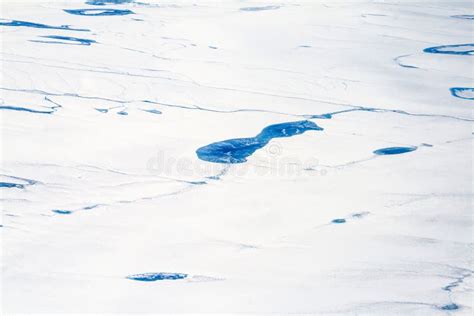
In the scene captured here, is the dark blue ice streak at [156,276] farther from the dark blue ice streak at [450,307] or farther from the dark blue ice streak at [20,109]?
the dark blue ice streak at [20,109]

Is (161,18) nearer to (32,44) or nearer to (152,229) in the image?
(32,44)

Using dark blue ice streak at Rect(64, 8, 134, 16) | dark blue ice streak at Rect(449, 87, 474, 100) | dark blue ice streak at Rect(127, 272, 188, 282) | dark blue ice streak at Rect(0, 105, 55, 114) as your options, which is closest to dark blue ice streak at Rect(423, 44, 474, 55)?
dark blue ice streak at Rect(449, 87, 474, 100)

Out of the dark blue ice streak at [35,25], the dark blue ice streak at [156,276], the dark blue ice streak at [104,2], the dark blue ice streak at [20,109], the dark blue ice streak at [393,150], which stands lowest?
the dark blue ice streak at [156,276]

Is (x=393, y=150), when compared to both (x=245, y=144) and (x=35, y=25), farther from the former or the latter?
(x=35, y=25)

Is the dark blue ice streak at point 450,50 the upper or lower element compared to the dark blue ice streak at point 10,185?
upper

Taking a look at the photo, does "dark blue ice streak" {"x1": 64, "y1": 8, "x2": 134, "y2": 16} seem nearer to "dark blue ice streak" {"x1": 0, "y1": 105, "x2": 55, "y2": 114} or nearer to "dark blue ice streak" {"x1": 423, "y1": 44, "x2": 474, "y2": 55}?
"dark blue ice streak" {"x1": 0, "y1": 105, "x2": 55, "y2": 114}

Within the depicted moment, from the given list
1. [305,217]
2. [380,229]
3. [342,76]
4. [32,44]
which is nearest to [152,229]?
[305,217]

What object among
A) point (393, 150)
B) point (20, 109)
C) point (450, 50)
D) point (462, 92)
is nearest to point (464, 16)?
point (450, 50)

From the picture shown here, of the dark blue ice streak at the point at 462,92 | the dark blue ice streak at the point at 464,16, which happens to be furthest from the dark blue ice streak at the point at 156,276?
the dark blue ice streak at the point at 464,16
